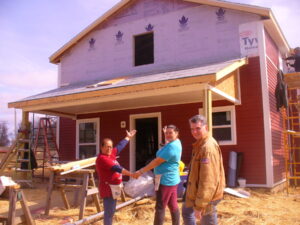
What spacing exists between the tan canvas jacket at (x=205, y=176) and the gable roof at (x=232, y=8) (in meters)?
7.27

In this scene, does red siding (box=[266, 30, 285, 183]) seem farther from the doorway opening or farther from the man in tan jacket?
the man in tan jacket

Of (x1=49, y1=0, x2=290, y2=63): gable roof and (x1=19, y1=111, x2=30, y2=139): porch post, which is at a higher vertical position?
(x1=49, y1=0, x2=290, y2=63): gable roof

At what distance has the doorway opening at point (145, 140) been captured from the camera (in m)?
12.6

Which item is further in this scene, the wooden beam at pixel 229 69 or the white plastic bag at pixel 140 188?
the white plastic bag at pixel 140 188

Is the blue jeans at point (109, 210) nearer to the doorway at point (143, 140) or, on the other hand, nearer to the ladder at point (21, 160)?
the ladder at point (21, 160)

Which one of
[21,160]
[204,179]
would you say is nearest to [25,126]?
[21,160]

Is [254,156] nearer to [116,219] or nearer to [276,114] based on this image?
[276,114]

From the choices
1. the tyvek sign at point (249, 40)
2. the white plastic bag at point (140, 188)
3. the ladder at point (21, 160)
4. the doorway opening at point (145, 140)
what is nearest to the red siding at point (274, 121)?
the tyvek sign at point (249, 40)

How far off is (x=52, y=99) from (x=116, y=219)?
498cm

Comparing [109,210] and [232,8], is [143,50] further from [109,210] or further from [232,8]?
[109,210]

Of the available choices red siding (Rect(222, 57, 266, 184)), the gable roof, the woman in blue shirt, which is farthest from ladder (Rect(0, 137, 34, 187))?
the woman in blue shirt

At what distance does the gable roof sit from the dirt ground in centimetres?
513

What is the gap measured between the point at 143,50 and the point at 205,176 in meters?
9.40

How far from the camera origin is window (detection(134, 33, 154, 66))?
472 inches
